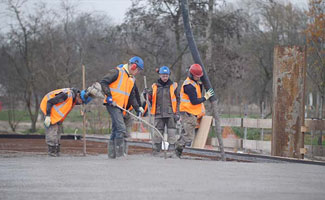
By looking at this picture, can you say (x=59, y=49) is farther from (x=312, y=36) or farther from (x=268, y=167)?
(x=268, y=167)

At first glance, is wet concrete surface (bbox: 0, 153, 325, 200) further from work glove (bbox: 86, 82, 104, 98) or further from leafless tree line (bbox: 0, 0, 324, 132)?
leafless tree line (bbox: 0, 0, 324, 132)

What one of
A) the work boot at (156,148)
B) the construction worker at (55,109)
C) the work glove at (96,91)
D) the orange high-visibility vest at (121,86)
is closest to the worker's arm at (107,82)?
the orange high-visibility vest at (121,86)

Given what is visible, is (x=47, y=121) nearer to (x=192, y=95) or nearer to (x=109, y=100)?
(x=109, y=100)

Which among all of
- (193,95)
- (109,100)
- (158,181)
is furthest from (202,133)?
(158,181)

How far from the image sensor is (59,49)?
88.8 ft

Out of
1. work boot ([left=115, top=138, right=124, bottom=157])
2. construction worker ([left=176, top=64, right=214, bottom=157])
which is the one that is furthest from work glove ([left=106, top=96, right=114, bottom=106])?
construction worker ([left=176, top=64, right=214, bottom=157])

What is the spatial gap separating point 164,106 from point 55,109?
218 cm

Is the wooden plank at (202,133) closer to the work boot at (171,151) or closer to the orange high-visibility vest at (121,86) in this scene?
the work boot at (171,151)

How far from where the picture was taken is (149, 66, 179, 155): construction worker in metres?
11.5

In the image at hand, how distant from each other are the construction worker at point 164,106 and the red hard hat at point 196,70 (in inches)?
32.7

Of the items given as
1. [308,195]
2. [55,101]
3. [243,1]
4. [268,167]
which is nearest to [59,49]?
[243,1]

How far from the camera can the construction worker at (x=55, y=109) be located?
11.1 m

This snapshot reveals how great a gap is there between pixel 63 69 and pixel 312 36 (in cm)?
1197

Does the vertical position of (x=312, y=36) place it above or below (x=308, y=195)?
above
